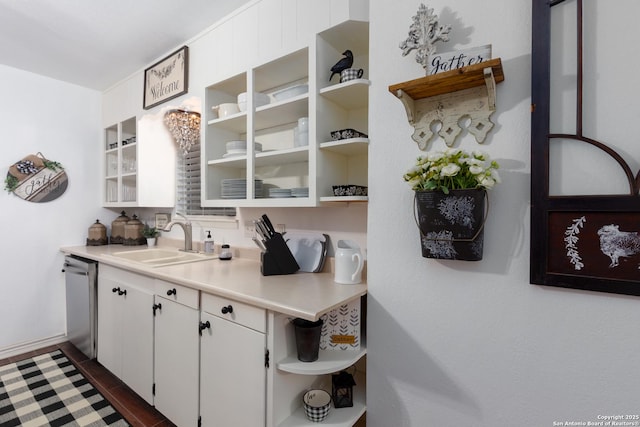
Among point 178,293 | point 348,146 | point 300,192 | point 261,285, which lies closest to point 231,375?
point 261,285

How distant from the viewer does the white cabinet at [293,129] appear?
1515mm

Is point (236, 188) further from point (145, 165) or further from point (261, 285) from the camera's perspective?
point (145, 165)

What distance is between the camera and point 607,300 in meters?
0.92

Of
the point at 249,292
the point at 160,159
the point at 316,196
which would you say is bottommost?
the point at 249,292

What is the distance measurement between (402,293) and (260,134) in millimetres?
1399

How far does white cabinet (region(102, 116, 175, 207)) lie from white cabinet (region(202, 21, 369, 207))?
0.99 metres

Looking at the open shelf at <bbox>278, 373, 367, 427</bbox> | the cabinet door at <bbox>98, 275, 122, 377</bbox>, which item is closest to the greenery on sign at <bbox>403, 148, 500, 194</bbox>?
the open shelf at <bbox>278, 373, 367, 427</bbox>

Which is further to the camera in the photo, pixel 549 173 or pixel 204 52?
pixel 204 52

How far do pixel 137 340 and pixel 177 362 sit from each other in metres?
0.50

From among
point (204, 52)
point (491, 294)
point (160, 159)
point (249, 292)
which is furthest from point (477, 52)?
point (160, 159)

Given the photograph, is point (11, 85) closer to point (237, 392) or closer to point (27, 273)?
point (27, 273)

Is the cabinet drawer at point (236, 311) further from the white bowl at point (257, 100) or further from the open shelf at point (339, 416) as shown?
the white bowl at point (257, 100)

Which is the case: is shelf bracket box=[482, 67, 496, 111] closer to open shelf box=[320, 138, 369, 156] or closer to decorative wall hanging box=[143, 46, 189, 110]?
open shelf box=[320, 138, 369, 156]

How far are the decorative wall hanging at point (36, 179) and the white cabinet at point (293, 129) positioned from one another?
1955 mm
